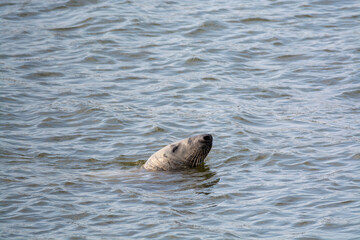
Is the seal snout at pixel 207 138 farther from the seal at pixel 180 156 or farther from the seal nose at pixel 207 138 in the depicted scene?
the seal at pixel 180 156

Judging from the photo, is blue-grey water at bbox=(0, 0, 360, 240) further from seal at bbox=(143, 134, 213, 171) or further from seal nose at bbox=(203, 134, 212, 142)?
seal nose at bbox=(203, 134, 212, 142)

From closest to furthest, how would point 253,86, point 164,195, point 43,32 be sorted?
point 164,195 → point 253,86 → point 43,32

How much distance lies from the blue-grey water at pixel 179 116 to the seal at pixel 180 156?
16 cm

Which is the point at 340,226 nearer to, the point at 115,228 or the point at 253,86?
the point at 115,228

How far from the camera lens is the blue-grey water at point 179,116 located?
781 cm

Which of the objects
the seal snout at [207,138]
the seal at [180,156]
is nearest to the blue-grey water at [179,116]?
the seal at [180,156]

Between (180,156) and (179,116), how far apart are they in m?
2.46

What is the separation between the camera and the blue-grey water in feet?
25.6

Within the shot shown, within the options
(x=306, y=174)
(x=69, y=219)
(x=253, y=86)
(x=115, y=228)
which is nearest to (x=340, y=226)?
(x=306, y=174)

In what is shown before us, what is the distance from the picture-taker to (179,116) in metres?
12.0

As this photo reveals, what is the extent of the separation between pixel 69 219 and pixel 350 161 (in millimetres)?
4284

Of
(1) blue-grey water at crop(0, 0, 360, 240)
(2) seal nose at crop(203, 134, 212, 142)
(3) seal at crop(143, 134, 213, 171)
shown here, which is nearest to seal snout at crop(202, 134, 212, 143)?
(2) seal nose at crop(203, 134, 212, 142)

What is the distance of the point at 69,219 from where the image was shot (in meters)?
7.73

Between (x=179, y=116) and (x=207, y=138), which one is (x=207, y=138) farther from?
(x=179, y=116)
